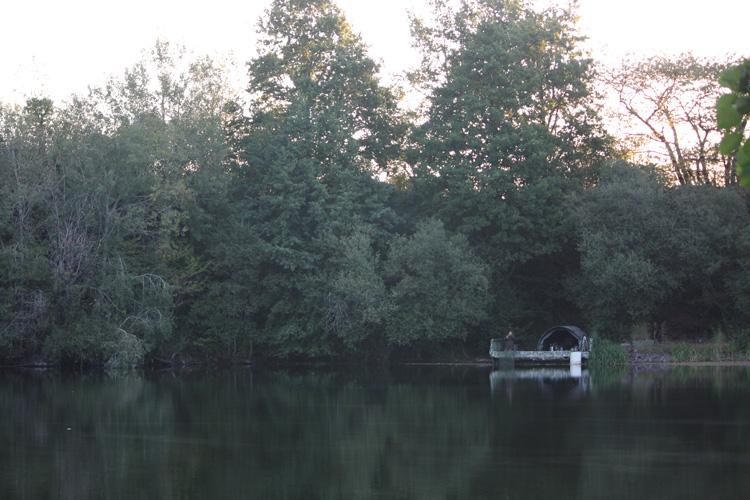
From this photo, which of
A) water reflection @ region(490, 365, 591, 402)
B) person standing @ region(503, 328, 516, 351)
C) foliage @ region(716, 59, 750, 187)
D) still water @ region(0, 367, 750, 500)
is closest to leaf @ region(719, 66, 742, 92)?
foliage @ region(716, 59, 750, 187)

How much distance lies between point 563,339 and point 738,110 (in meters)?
36.1

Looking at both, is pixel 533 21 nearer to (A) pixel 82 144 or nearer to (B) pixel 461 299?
(B) pixel 461 299

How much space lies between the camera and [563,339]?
38.5 metres

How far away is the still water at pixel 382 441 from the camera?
11047 millimetres

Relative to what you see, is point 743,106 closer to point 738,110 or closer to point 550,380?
point 738,110

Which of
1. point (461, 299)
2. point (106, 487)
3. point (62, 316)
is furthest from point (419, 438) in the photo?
point (62, 316)

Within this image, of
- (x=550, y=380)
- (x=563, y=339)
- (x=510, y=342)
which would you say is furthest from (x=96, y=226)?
(x=563, y=339)

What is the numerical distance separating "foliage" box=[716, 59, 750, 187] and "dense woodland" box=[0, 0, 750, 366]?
31.3 m

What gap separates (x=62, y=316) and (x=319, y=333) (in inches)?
443

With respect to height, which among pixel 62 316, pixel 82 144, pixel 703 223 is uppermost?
pixel 82 144

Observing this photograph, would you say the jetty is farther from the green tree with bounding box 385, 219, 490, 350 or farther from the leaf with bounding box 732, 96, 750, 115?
the leaf with bounding box 732, 96, 750, 115

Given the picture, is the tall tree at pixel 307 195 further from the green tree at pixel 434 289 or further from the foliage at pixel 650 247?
the foliage at pixel 650 247

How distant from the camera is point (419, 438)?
15281 mm

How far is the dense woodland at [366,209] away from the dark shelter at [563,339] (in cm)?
108
